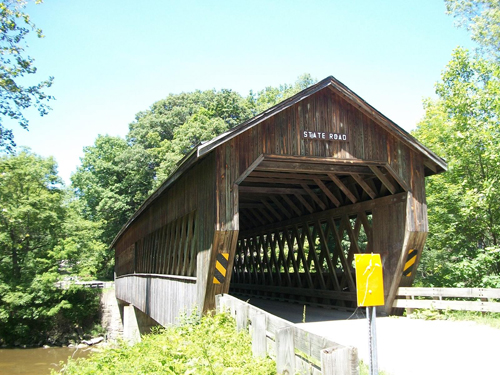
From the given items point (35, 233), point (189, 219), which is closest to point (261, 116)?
point (189, 219)

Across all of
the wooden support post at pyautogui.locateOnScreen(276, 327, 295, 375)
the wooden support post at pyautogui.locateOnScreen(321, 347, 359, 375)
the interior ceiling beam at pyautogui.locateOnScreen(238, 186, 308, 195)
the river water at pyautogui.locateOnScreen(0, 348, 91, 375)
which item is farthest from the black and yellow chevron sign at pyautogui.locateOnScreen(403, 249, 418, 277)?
the river water at pyautogui.locateOnScreen(0, 348, 91, 375)

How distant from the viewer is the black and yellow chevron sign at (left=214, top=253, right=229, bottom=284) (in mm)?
8320

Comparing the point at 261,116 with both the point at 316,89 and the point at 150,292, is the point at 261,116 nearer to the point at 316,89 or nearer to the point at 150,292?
the point at 316,89

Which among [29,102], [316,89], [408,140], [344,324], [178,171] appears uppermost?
[29,102]

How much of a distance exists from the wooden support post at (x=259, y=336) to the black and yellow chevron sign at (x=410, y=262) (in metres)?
5.42

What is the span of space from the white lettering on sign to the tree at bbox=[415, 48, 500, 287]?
5.20m

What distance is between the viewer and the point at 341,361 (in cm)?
352

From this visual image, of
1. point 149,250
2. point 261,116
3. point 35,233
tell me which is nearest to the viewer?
point 261,116

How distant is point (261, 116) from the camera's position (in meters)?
8.67

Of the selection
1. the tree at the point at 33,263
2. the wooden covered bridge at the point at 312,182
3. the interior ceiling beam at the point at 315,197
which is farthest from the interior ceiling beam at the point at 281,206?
the tree at the point at 33,263

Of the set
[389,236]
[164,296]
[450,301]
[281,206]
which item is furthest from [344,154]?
[164,296]

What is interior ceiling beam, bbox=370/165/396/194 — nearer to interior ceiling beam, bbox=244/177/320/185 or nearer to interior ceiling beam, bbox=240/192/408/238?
interior ceiling beam, bbox=240/192/408/238

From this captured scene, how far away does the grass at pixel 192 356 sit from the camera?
512 cm

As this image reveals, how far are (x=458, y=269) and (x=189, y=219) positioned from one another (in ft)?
22.8
